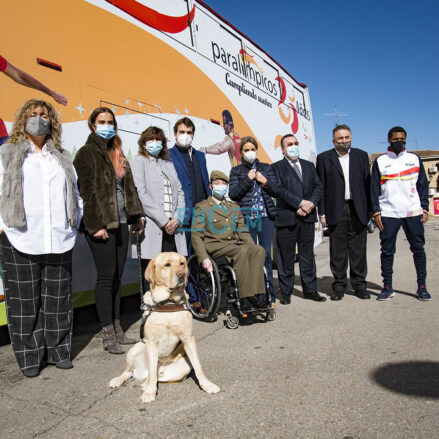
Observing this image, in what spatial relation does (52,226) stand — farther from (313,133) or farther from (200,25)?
(313,133)

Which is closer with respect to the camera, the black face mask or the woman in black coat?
the woman in black coat

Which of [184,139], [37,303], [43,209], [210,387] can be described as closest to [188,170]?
[184,139]

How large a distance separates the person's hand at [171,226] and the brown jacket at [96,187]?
60 centimetres

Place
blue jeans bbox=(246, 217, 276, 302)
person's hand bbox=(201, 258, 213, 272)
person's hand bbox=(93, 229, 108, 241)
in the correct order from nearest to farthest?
person's hand bbox=(93, 229, 108, 241) → person's hand bbox=(201, 258, 213, 272) → blue jeans bbox=(246, 217, 276, 302)

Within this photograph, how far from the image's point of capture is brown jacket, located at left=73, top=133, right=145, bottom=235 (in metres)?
2.98

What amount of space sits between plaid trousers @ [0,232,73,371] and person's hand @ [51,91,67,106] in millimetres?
1258

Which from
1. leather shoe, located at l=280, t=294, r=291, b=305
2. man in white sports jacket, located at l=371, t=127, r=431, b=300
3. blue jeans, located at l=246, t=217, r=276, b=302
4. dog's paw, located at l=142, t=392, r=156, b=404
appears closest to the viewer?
dog's paw, located at l=142, t=392, r=156, b=404

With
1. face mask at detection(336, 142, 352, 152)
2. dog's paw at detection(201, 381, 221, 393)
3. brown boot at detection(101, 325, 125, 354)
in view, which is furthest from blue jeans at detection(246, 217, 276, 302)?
dog's paw at detection(201, 381, 221, 393)

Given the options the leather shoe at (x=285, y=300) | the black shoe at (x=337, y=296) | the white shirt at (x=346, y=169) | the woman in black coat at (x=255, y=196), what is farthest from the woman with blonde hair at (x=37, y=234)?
the white shirt at (x=346, y=169)

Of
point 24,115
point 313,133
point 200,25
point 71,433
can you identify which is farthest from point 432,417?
point 313,133

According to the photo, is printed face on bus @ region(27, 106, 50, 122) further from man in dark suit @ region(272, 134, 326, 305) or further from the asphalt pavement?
man in dark suit @ region(272, 134, 326, 305)

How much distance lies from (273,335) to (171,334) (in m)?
1.36

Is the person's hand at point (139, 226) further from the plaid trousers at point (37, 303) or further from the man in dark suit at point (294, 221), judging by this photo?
the man in dark suit at point (294, 221)

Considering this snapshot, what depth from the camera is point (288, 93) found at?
791 centimetres
